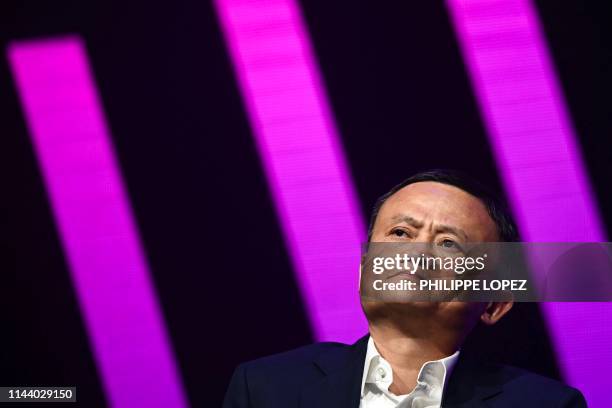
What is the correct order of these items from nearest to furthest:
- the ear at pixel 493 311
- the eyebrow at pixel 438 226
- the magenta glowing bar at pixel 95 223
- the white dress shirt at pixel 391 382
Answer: the white dress shirt at pixel 391 382, the eyebrow at pixel 438 226, the ear at pixel 493 311, the magenta glowing bar at pixel 95 223

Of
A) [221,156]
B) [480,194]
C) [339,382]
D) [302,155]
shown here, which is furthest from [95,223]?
[480,194]

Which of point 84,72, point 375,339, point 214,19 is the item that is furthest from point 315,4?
point 375,339

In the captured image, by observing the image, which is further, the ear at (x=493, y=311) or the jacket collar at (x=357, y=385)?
the ear at (x=493, y=311)

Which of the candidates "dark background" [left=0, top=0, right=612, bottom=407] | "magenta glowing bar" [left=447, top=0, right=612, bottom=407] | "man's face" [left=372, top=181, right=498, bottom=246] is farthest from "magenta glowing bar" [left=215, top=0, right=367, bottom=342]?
"magenta glowing bar" [left=447, top=0, right=612, bottom=407]

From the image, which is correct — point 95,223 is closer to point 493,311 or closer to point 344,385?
point 344,385

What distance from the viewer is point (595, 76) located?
9.17 ft

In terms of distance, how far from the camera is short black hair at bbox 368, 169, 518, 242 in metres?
2.38

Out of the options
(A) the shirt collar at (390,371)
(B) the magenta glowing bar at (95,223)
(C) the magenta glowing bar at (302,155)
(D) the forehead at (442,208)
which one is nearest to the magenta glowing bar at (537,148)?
(D) the forehead at (442,208)

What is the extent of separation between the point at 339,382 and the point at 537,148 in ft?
3.60

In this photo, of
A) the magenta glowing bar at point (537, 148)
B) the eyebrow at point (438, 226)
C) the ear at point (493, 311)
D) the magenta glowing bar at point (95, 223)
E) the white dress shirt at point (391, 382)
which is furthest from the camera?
the magenta glowing bar at point (95, 223)

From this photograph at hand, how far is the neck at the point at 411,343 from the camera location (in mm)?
2260

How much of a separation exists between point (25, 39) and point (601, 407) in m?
2.36

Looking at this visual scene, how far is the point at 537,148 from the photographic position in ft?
9.09

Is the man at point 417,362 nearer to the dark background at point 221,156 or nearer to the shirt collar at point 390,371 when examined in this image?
the shirt collar at point 390,371
